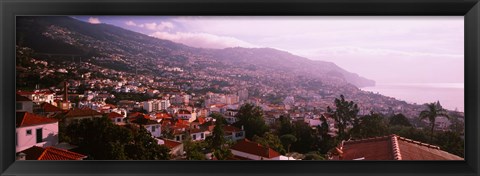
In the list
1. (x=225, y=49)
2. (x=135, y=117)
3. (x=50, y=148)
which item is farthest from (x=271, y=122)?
(x=50, y=148)

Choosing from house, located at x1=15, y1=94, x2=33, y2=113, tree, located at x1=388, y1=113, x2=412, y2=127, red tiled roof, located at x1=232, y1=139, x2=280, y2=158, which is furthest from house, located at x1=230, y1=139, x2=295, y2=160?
house, located at x1=15, y1=94, x2=33, y2=113

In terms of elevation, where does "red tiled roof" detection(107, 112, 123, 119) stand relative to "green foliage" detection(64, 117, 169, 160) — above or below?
above

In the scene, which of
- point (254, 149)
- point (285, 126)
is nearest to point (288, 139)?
point (285, 126)

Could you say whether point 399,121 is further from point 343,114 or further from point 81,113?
point 81,113

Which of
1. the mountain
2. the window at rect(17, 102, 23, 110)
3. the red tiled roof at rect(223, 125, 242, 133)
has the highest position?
the mountain

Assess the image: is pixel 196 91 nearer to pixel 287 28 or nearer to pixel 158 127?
pixel 158 127

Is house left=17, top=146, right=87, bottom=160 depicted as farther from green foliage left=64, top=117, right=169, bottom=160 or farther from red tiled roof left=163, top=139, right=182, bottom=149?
red tiled roof left=163, top=139, right=182, bottom=149
